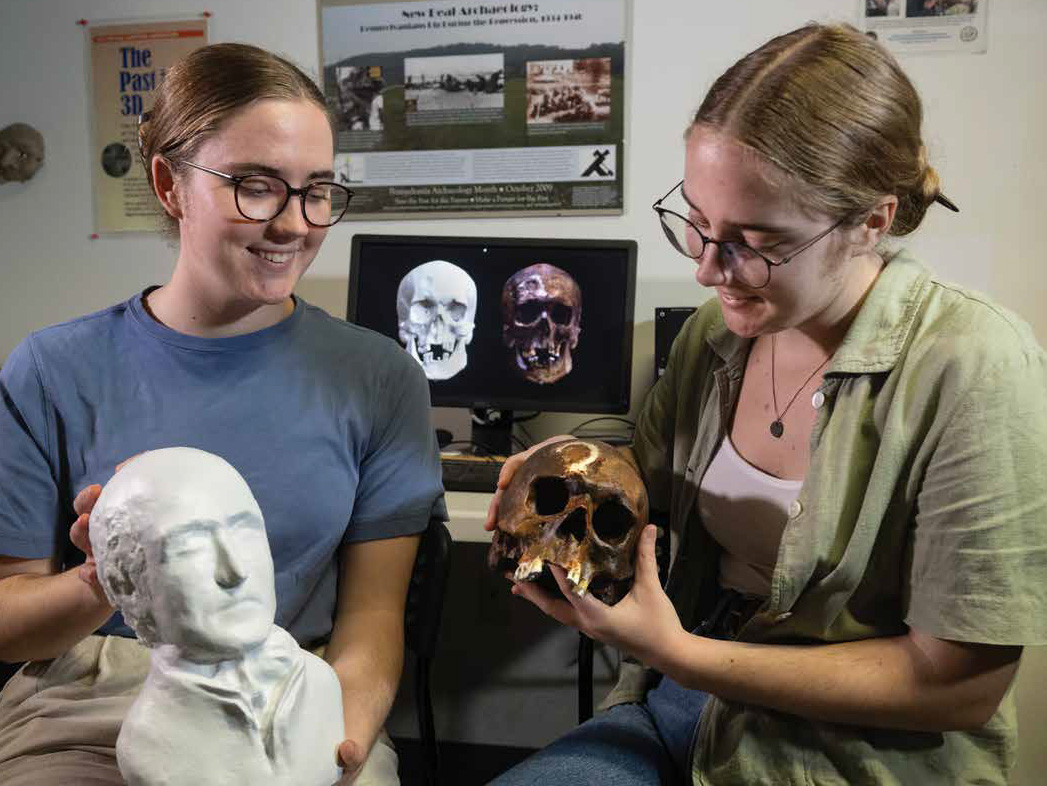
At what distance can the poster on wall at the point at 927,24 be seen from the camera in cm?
220

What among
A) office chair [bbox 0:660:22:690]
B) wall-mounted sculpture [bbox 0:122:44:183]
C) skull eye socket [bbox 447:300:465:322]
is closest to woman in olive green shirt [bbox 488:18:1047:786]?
office chair [bbox 0:660:22:690]

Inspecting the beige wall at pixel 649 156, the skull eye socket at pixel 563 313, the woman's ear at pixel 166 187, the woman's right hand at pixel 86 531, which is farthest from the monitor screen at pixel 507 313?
the woman's right hand at pixel 86 531

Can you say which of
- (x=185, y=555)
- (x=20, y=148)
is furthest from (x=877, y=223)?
(x=20, y=148)

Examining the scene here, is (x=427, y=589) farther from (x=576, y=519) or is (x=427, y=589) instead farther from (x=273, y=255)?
(x=273, y=255)

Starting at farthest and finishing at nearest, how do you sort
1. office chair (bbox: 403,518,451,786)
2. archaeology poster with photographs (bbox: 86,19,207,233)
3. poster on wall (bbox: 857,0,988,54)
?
archaeology poster with photographs (bbox: 86,19,207,233) < poster on wall (bbox: 857,0,988,54) < office chair (bbox: 403,518,451,786)

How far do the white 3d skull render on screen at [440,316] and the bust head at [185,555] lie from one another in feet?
4.52

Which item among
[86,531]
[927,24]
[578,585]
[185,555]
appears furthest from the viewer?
[927,24]

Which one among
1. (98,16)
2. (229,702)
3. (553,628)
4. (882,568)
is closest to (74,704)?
(229,702)

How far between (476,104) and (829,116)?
156 cm

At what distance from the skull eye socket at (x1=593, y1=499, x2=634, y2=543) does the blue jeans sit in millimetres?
335

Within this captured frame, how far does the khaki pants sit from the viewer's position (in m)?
1.12

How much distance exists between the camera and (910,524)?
1.12 meters

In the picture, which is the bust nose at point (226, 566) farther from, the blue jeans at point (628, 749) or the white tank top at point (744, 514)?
the white tank top at point (744, 514)

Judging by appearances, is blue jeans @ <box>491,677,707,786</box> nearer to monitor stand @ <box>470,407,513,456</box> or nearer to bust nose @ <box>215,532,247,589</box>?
bust nose @ <box>215,532,247,589</box>
